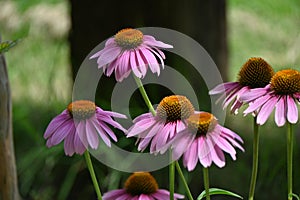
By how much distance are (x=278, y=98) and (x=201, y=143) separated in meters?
0.13

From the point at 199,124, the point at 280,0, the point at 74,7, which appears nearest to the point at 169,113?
the point at 199,124

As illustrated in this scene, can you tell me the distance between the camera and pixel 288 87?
0.79 metres

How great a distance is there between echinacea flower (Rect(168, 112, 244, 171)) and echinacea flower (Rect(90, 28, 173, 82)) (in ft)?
0.25

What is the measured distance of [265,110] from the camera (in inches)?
29.3

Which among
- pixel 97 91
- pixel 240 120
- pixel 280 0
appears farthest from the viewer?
pixel 280 0

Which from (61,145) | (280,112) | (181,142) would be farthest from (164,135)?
(61,145)

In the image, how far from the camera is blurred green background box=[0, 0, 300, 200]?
1.88 meters

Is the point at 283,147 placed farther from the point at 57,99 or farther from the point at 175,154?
the point at 175,154

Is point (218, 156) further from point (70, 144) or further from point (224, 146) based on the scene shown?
point (70, 144)

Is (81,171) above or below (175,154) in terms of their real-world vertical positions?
below

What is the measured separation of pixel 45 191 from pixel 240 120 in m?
0.67

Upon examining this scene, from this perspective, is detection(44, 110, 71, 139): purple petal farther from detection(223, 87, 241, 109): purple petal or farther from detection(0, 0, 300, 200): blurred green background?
detection(0, 0, 300, 200): blurred green background

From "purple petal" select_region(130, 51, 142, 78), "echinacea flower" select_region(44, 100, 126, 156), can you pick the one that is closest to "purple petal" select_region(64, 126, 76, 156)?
"echinacea flower" select_region(44, 100, 126, 156)

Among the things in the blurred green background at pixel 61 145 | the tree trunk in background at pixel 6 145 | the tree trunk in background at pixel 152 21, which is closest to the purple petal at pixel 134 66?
the tree trunk in background at pixel 6 145
